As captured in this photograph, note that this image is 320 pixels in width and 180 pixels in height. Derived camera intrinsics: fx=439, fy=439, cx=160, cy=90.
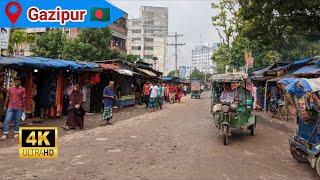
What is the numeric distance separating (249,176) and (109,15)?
4577 millimetres

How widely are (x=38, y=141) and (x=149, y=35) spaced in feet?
340

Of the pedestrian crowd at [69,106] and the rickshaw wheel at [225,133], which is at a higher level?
the pedestrian crowd at [69,106]

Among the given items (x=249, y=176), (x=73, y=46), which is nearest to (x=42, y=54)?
(x=73, y=46)

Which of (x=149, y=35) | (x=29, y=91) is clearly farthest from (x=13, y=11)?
(x=149, y=35)

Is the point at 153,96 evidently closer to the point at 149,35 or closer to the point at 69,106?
the point at 69,106

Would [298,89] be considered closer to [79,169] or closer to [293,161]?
[293,161]

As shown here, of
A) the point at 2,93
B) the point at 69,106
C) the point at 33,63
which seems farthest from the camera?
the point at 69,106

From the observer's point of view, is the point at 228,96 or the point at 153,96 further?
the point at 153,96

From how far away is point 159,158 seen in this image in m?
10.2

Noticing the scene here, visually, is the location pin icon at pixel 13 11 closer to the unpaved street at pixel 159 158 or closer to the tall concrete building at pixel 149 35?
the unpaved street at pixel 159 158

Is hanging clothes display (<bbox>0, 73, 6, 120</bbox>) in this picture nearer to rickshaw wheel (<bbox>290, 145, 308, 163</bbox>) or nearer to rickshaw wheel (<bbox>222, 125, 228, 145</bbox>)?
rickshaw wheel (<bbox>222, 125, 228, 145</bbox>)

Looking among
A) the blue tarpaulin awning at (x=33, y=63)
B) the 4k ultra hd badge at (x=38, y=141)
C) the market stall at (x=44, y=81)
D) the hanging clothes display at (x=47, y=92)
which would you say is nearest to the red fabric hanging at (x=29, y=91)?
the market stall at (x=44, y=81)

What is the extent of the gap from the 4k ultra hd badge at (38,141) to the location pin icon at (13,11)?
151cm

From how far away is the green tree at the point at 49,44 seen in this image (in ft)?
124
